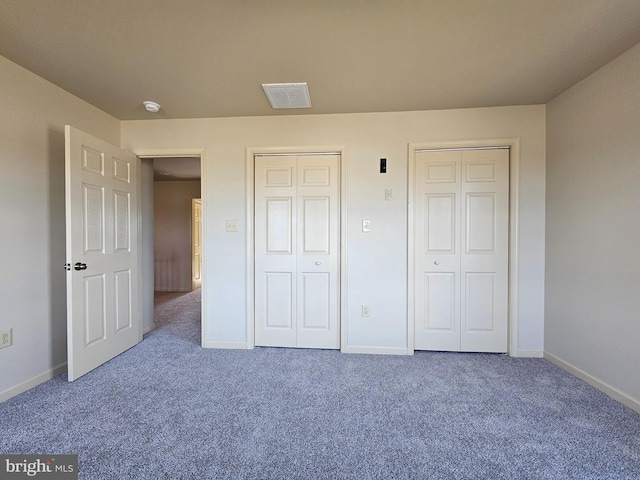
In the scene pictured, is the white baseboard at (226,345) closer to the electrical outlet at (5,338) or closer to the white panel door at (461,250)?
the electrical outlet at (5,338)

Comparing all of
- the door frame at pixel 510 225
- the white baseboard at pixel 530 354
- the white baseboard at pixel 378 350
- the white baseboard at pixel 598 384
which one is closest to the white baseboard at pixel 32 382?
the white baseboard at pixel 378 350

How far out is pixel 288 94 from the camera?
237 centimetres

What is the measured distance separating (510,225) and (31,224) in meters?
4.02

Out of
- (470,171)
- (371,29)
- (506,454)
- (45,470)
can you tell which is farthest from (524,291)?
(45,470)

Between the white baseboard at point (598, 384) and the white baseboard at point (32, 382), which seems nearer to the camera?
the white baseboard at point (598, 384)

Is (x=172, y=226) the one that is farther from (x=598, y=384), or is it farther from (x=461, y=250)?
(x=598, y=384)

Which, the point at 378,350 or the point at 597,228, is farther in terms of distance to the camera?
the point at 378,350

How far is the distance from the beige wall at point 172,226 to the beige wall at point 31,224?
12.2 ft

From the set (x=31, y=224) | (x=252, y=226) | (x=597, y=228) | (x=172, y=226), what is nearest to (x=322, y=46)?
(x=252, y=226)

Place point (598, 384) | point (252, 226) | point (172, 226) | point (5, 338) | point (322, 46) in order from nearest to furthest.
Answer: point (322, 46)
point (5, 338)
point (598, 384)
point (252, 226)
point (172, 226)

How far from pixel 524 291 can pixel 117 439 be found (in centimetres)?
329

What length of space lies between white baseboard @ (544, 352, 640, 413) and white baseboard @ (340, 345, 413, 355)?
4.00ft

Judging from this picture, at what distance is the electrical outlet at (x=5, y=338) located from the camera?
1917 mm

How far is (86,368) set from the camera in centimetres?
226
